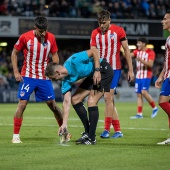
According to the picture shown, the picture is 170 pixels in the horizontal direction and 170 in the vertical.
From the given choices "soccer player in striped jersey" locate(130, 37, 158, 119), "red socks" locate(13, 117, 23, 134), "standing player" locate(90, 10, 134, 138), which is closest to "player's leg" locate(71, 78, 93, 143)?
"red socks" locate(13, 117, 23, 134)

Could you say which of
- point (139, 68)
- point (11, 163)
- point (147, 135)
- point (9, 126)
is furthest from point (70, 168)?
point (139, 68)

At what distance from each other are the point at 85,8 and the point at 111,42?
2169 centimetres

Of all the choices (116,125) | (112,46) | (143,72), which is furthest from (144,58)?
(116,125)

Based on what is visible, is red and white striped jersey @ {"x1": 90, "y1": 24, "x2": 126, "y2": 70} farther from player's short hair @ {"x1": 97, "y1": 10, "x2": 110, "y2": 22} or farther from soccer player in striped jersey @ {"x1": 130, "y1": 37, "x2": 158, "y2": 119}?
soccer player in striped jersey @ {"x1": 130, "y1": 37, "x2": 158, "y2": 119}

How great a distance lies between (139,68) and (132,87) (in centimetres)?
1203

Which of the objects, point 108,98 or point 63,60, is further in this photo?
point 63,60

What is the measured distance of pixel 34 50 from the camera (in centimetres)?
999

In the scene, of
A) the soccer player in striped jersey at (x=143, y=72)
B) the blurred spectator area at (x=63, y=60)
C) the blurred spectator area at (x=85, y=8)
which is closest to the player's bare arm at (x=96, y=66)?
the soccer player in striped jersey at (x=143, y=72)

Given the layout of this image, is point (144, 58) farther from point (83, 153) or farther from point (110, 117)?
point (83, 153)

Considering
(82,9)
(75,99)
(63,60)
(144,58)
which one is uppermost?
(82,9)

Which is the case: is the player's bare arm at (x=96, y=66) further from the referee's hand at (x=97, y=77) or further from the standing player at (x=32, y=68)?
the standing player at (x=32, y=68)

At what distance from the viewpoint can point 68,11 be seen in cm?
3238

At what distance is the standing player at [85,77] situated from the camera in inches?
347

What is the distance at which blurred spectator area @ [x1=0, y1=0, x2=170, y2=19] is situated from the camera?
3083cm
